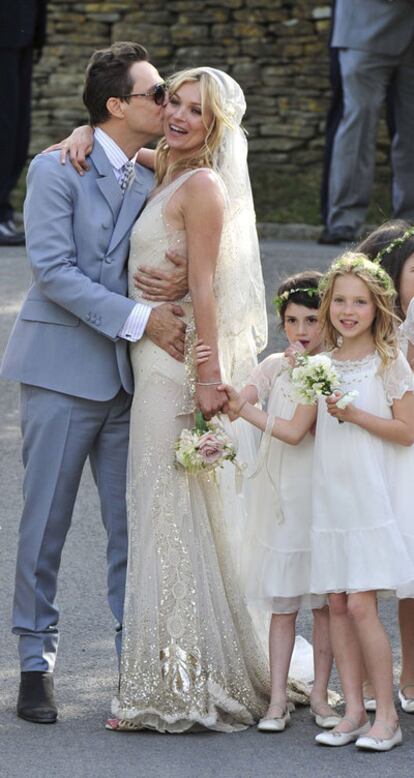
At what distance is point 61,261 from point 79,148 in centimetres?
39

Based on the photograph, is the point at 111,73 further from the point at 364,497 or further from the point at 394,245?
the point at 364,497

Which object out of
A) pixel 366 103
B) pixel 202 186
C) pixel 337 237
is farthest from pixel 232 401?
pixel 337 237

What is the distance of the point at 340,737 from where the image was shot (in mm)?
4648

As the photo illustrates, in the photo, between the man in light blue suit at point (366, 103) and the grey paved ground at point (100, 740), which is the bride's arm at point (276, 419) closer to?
the grey paved ground at point (100, 740)

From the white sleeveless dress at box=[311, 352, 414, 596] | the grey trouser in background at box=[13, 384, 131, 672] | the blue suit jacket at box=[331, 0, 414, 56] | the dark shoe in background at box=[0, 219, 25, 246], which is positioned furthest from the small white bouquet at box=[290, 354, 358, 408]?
the dark shoe in background at box=[0, 219, 25, 246]

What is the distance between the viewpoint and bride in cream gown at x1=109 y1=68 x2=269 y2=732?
188 inches

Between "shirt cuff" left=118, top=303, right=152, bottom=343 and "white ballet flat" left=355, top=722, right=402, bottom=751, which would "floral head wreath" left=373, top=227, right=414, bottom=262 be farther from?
"white ballet flat" left=355, top=722, right=402, bottom=751

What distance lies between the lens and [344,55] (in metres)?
10.1

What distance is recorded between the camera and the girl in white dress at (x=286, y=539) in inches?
192

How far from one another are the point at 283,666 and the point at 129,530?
646 mm

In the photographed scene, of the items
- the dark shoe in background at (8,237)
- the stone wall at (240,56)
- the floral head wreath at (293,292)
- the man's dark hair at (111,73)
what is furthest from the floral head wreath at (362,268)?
the stone wall at (240,56)

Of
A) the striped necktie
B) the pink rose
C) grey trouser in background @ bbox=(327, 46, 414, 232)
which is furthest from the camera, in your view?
grey trouser in background @ bbox=(327, 46, 414, 232)

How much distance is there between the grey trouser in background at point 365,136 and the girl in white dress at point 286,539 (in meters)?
5.30

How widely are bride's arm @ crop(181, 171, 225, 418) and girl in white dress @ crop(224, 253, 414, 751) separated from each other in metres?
0.08
